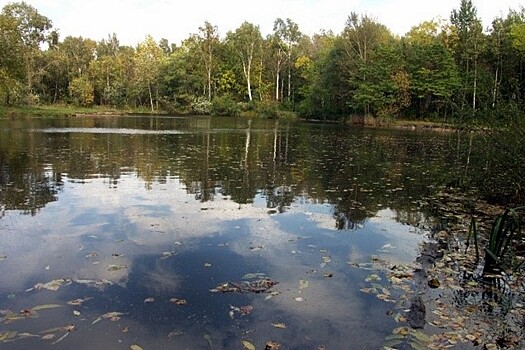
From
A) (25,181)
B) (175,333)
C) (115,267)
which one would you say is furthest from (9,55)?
(175,333)

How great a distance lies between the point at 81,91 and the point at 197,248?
230 ft

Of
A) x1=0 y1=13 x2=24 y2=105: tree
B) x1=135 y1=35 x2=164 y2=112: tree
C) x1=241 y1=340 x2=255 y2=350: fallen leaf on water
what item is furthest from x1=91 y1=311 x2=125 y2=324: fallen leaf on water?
x1=135 y1=35 x2=164 y2=112: tree

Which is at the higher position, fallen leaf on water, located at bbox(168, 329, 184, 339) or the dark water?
the dark water

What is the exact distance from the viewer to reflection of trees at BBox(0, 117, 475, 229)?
1137 centimetres

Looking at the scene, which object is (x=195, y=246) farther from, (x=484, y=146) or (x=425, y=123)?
(x=425, y=123)

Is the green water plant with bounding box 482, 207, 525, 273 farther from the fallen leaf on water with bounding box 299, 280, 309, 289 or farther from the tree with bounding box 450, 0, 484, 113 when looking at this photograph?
the tree with bounding box 450, 0, 484, 113

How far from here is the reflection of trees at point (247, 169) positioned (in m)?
11.4

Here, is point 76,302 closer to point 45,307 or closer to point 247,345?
point 45,307

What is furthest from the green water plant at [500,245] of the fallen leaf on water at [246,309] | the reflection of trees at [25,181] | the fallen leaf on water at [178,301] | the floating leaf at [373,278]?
the reflection of trees at [25,181]

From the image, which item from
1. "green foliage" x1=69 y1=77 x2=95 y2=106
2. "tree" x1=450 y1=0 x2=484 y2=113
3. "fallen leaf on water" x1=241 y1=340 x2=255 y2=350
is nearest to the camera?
"fallen leaf on water" x1=241 y1=340 x2=255 y2=350

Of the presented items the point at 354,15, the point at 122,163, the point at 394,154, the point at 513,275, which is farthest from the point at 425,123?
the point at 513,275

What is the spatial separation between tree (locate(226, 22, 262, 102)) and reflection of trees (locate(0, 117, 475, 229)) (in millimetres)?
47726

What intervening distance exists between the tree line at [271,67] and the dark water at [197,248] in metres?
26.0

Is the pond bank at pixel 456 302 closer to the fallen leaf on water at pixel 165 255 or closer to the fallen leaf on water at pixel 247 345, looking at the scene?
the fallen leaf on water at pixel 247 345
